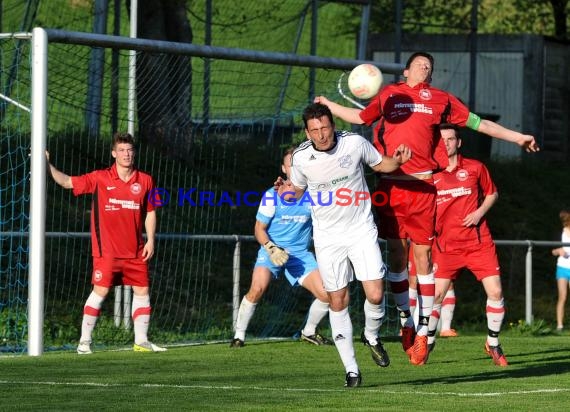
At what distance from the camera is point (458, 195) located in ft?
46.1

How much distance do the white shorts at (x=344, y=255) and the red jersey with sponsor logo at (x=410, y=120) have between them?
1.34 metres

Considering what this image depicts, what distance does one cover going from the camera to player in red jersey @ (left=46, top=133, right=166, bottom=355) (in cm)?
1395

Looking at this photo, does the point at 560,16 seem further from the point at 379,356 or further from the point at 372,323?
the point at 379,356

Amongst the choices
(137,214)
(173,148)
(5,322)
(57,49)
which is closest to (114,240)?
(137,214)

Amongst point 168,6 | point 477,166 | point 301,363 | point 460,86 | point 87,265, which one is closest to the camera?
point 301,363

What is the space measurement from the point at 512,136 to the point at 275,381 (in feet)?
9.57

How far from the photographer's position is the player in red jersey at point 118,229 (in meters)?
13.9

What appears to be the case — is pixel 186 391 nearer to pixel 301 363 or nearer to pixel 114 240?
pixel 301 363

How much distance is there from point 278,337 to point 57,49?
4624 mm

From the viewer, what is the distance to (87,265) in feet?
60.3

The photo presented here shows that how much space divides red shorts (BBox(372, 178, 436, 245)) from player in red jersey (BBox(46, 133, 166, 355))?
10.4 ft

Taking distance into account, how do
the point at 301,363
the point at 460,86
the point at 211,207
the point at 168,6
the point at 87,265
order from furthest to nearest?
the point at 460,86 < the point at 168,6 < the point at 211,207 < the point at 87,265 < the point at 301,363

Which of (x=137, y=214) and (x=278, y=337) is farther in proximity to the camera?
(x=278, y=337)

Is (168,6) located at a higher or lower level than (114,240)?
higher
